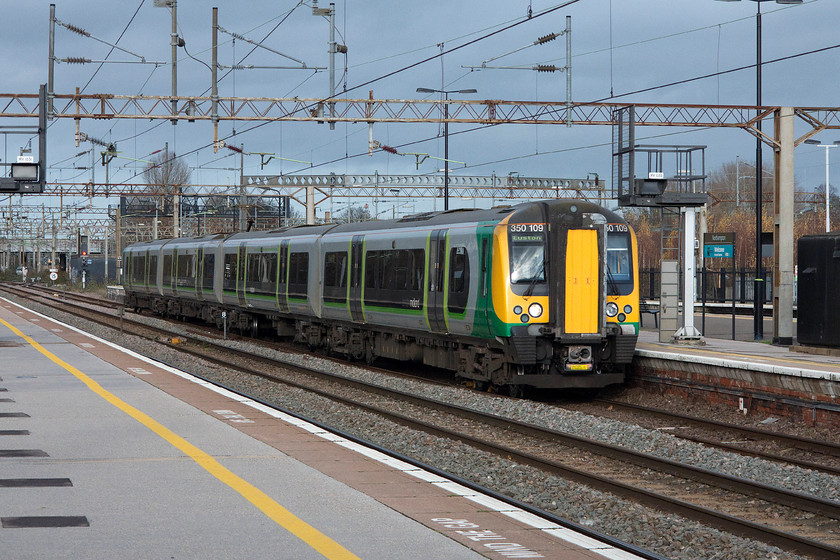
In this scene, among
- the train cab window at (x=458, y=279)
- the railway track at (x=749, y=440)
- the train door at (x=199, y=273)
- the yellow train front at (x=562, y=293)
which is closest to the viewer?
the railway track at (x=749, y=440)

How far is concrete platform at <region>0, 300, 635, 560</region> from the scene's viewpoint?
21.2 feet

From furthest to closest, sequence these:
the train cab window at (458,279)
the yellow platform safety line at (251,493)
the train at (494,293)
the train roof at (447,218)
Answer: the train cab window at (458,279) → the train roof at (447,218) → the train at (494,293) → the yellow platform safety line at (251,493)

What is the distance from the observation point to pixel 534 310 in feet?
55.1

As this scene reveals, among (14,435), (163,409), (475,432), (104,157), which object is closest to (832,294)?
(475,432)

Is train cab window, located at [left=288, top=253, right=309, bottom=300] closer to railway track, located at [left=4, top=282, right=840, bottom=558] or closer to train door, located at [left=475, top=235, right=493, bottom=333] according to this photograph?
railway track, located at [left=4, top=282, right=840, bottom=558]

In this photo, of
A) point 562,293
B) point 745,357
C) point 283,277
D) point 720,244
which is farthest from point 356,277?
point 720,244

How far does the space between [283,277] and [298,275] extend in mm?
1334

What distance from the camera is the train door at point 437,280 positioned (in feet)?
61.6

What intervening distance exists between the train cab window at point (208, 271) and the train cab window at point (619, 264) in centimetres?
2019

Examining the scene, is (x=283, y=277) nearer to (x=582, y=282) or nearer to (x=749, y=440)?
(x=582, y=282)

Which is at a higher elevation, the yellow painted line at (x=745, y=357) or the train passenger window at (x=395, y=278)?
the train passenger window at (x=395, y=278)

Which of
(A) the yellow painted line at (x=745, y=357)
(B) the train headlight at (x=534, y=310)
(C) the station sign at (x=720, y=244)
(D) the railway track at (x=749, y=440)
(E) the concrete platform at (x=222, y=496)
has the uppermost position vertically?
(C) the station sign at (x=720, y=244)

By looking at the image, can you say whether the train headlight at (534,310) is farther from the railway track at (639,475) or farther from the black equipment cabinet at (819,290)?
the black equipment cabinet at (819,290)

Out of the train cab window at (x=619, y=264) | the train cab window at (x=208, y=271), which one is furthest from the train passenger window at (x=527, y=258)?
the train cab window at (x=208, y=271)
